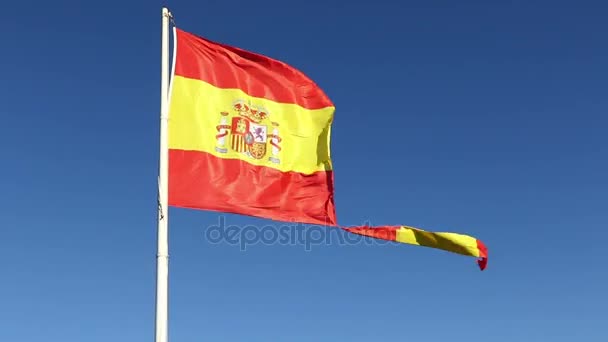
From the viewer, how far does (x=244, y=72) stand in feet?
62.6

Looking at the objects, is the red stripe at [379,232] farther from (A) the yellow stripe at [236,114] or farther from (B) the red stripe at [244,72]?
(B) the red stripe at [244,72]

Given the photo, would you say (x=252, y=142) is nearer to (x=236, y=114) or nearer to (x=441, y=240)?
(x=236, y=114)

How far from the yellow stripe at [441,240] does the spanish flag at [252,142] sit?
0.02 metres

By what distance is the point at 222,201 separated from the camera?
677 inches

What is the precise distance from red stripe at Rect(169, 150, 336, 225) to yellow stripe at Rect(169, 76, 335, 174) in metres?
0.20

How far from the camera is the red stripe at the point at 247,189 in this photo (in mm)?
16781

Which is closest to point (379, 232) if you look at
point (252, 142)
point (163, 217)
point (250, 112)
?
point (252, 142)

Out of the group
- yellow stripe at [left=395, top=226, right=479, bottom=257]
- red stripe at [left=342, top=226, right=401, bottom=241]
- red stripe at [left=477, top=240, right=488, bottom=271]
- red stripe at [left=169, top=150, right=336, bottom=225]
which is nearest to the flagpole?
red stripe at [left=169, top=150, right=336, bottom=225]

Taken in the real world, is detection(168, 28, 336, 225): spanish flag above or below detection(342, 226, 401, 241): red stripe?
above

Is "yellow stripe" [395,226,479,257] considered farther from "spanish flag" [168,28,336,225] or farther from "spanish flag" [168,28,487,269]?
"spanish flag" [168,28,336,225]

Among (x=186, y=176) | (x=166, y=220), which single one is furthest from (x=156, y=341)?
(x=186, y=176)

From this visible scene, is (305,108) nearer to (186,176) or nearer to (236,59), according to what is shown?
(236,59)

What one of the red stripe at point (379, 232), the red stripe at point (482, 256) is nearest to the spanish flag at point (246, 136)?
the red stripe at point (379, 232)

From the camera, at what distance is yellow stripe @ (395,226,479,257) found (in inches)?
706
